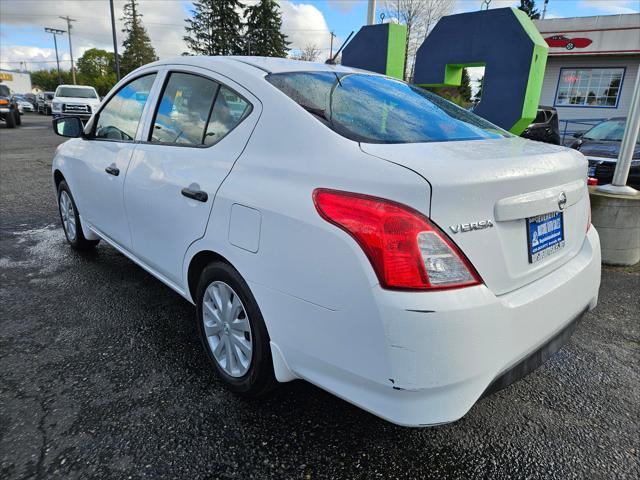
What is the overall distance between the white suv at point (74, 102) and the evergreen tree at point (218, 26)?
29049mm

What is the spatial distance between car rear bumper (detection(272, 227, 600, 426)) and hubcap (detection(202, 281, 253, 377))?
50 centimetres

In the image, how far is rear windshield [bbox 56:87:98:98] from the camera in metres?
21.6

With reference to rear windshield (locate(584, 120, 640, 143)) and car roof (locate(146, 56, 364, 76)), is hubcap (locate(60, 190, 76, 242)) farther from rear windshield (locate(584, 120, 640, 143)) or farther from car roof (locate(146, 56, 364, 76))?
rear windshield (locate(584, 120, 640, 143))

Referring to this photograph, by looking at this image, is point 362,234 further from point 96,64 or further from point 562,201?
point 96,64

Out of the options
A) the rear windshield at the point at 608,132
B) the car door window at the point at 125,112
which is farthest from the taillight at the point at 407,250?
the rear windshield at the point at 608,132

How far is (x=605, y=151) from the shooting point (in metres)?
7.65

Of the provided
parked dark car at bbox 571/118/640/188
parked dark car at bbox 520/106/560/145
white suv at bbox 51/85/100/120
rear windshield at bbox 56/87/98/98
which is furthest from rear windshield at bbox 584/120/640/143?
rear windshield at bbox 56/87/98/98

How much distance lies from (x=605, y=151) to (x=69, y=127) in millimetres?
8008

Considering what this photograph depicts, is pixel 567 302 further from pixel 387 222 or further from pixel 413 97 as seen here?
pixel 413 97

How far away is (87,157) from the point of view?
141 inches

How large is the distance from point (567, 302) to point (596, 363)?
3.75 ft

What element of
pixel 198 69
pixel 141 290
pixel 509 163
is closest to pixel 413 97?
pixel 509 163

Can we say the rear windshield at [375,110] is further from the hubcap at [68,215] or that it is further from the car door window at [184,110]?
the hubcap at [68,215]

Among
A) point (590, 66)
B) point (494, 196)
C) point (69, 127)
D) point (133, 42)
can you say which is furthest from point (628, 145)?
point (133, 42)
